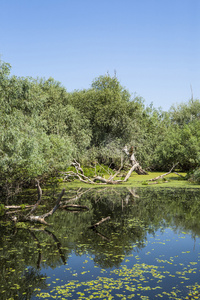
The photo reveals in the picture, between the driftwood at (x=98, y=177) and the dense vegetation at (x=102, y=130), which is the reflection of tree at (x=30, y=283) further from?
the driftwood at (x=98, y=177)

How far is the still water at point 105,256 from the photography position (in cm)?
905

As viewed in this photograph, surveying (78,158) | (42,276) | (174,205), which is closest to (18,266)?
(42,276)

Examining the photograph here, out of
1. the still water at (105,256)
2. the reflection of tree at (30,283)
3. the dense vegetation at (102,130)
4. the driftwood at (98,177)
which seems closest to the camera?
the reflection of tree at (30,283)

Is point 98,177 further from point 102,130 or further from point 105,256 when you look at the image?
point 105,256

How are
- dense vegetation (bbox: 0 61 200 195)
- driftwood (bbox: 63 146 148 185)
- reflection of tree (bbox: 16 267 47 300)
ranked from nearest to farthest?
reflection of tree (bbox: 16 267 47 300)
driftwood (bbox: 63 146 148 185)
dense vegetation (bbox: 0 61 200 195)

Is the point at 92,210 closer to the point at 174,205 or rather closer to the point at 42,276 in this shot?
the point at 174,205

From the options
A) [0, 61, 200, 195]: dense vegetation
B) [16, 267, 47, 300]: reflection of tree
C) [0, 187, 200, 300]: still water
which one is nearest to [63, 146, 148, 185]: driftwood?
[0, 61, 200, 195]: dense vegetation

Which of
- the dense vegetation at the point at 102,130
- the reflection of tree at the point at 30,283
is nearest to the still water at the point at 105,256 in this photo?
the reflection of tree at the point at 30,283

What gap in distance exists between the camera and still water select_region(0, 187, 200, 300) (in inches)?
356

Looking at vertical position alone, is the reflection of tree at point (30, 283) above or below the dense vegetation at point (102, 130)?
below

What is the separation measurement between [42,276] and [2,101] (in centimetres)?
1426

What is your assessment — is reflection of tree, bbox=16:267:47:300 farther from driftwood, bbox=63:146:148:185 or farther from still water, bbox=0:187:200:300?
driftwood, bbox=63:146:148:185

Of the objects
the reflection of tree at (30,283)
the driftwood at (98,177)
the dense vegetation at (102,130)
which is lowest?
the reflection of tree at (30,283)

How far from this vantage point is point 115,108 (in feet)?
153
